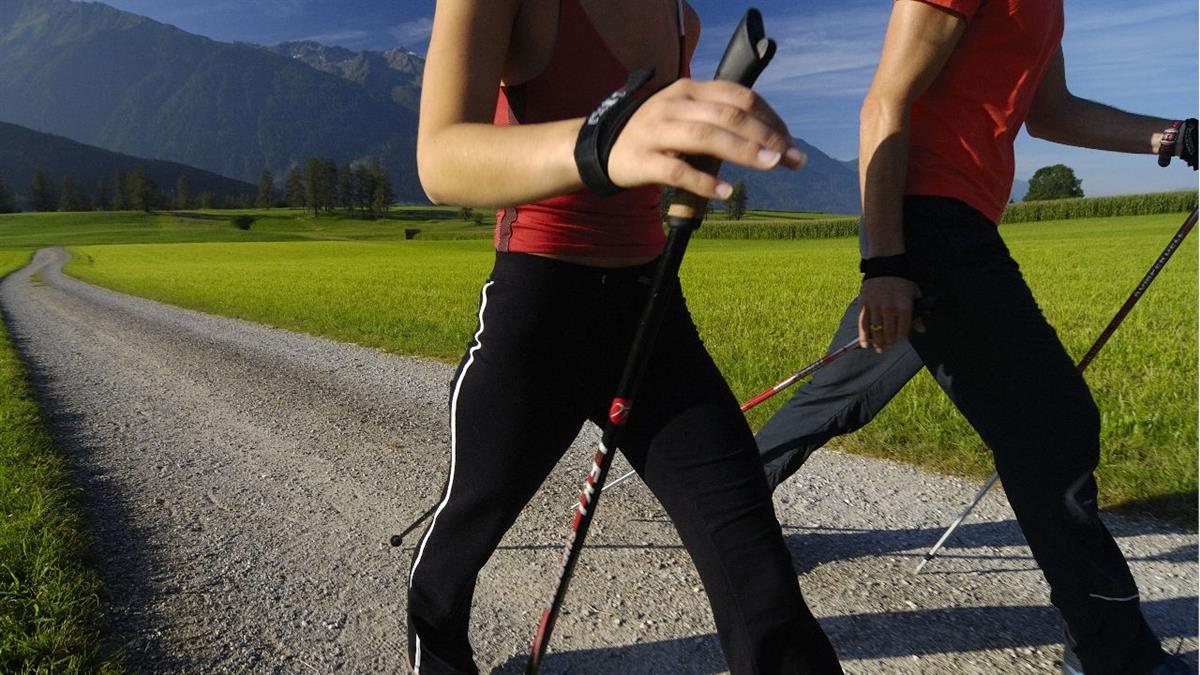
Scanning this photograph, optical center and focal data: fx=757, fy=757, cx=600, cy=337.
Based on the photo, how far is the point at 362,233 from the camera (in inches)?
3688

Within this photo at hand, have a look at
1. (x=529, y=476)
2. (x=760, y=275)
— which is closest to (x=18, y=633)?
(x=529, y=476)

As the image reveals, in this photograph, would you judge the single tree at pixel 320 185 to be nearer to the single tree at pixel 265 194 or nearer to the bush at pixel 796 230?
the single tree at pixel 265 194

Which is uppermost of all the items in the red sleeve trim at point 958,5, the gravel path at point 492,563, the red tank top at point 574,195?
the red sleeve trim at point 958,5

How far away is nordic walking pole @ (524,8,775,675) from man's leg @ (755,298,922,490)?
162 cm

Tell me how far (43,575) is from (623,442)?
2.84 metres

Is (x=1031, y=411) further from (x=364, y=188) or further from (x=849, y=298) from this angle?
(x=364, y=188)

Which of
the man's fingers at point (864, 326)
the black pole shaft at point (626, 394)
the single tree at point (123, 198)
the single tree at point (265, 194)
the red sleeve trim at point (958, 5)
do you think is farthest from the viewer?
the single tree at point (265, 194)

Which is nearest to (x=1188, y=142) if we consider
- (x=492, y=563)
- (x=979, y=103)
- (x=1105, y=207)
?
(x=979, y=103)

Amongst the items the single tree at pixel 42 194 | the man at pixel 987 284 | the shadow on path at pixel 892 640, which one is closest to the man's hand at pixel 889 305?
the man at pixel 987 284

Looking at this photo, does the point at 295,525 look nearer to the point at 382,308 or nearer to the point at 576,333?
the point at 576,333

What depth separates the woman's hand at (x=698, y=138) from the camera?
101 cm

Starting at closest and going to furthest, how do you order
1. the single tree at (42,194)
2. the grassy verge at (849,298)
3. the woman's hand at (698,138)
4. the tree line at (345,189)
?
the woman's hand at (698,138) < the grassy verge at (849,298) < the tree line at (345,189) < the single tree at (42,194)

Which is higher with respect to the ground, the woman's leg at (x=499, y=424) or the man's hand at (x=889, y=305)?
the man's hand at (x=889, y=305)

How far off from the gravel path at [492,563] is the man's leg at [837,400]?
56cm
